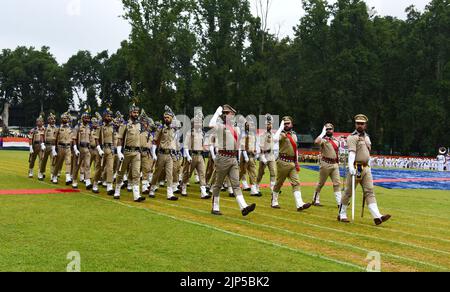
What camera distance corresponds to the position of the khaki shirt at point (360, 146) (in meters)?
11.5

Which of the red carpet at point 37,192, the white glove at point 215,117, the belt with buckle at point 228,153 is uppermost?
the white glove at point 215,117

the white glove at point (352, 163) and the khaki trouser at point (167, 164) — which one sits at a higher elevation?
the white glove at point (352, 163)

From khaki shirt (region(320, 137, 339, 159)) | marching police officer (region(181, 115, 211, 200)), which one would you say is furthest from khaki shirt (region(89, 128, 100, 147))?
khaki shirt (region(320, 137, 339, 159))

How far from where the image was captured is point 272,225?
1051 cm

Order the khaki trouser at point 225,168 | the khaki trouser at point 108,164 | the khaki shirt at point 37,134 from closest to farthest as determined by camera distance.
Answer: the khaki trouser at point 225,168, the khaki trouser at point 108,164, the khaki shirt at point 37,134

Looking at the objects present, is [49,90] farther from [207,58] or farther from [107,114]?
[107,114]

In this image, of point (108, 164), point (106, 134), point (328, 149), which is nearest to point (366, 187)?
point (328, 149)

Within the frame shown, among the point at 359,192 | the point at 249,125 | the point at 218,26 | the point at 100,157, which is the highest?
the point at 218,26

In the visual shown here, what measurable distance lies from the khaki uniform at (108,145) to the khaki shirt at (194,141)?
2.35m

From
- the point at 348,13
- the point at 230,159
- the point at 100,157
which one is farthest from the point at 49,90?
the point at 230,159

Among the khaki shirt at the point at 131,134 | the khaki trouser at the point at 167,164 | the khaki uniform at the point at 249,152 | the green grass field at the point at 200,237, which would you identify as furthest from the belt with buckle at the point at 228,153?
the khaki uniform at the point at 249,152

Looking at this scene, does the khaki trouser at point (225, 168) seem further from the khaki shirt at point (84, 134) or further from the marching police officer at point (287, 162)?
the khaki shirt at point (84, 134)

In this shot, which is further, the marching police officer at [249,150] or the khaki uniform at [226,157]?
the marching police officer at [249,150]
